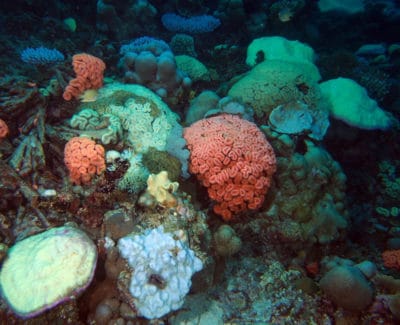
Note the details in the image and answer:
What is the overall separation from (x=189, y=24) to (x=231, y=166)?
7015 mm

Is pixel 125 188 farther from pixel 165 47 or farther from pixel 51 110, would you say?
pixel 165 47

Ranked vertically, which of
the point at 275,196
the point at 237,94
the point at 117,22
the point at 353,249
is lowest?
the point at 353,249

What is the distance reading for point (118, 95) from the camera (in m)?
4.36

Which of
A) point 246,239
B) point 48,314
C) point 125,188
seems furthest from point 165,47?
point 48,314

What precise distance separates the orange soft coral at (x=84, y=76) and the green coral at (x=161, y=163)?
56.3 inches

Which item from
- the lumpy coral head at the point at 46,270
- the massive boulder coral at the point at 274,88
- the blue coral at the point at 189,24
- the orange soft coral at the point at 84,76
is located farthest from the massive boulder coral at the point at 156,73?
the blue coral at the point at 189,24

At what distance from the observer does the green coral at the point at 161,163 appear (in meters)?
3.71

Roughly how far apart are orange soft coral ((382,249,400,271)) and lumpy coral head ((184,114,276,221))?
237cm

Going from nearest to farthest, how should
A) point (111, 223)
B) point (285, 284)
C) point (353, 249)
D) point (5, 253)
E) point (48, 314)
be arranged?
1. point (48, 314)
2. point (5, 253)
3. point (111, 223)
4. point (285, 284)
5. point (353, 249)

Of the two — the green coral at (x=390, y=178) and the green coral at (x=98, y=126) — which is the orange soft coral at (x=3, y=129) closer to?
the green coral at (x=98, y=126)

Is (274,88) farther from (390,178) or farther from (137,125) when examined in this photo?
(390,178)

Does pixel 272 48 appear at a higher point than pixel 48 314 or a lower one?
higher

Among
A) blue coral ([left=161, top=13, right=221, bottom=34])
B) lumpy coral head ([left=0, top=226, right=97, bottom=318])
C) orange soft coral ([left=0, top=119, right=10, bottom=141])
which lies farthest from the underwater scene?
blue coral ([left=161, top=13, right=221, bottom=34])

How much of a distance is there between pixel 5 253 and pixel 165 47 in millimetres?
4628
